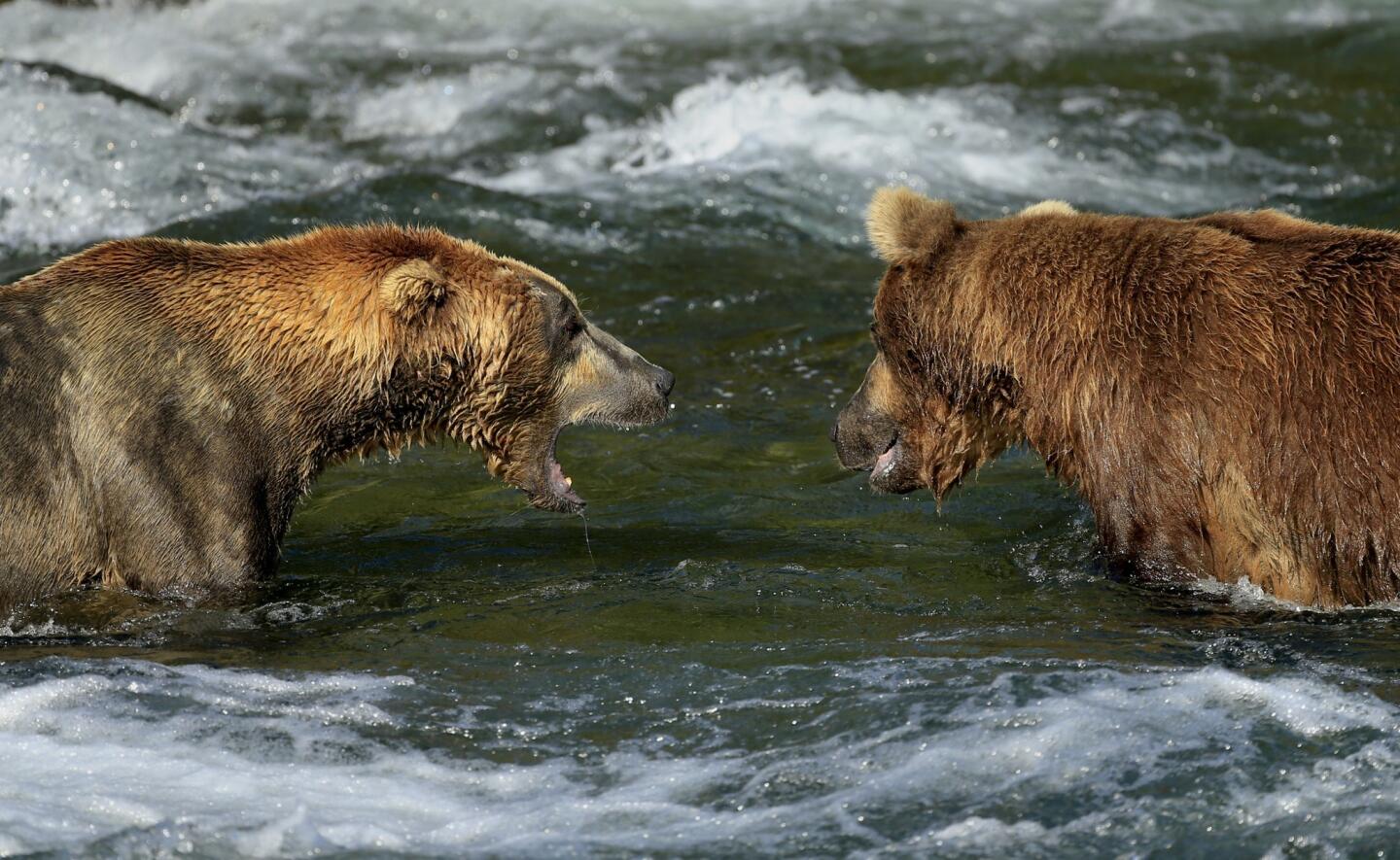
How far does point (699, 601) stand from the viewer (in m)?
6.96

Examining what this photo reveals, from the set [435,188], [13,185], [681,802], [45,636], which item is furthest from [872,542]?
[13,185]

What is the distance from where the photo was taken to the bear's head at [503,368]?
7004 mm

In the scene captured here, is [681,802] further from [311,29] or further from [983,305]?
[311,29]

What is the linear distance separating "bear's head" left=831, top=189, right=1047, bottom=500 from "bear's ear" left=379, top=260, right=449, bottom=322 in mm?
1787

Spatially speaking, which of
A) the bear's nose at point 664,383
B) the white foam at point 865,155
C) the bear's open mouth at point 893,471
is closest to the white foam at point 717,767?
the bear's open mouth at point 893,471

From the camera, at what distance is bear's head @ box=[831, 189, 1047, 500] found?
688cm

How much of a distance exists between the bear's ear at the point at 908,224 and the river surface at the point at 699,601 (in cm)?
135

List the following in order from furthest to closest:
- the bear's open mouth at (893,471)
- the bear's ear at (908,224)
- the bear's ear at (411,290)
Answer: the bear's open mouth at (893,471) → the bear's ear at (908,224) → the bear's ear at (411,290)

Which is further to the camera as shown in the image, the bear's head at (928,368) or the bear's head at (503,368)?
the bear's head at (503,368)

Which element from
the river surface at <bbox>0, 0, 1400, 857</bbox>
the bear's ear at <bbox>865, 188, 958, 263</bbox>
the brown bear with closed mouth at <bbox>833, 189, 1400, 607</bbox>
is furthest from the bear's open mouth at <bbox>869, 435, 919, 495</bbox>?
the bear's ear at <bbox>865, 188, 958, 263</bbox>

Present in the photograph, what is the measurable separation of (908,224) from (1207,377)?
54.0 inches

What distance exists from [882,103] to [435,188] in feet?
14.5

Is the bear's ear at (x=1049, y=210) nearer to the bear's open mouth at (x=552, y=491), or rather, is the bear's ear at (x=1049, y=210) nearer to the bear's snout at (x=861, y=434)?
the bear's snout at (x=861, y=434)

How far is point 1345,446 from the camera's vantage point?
6199 millimetres
